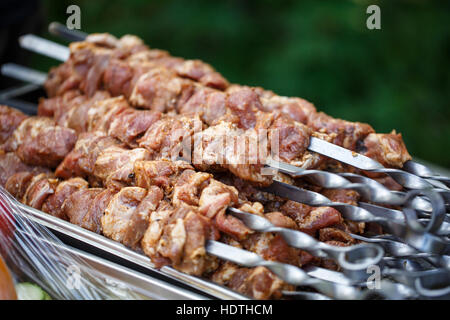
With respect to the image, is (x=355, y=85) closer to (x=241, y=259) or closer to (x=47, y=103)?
(x=47, y=103)

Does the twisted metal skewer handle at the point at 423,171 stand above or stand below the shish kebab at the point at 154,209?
above

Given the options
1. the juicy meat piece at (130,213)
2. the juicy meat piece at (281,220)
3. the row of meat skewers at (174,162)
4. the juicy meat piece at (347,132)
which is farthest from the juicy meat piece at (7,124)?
the juicy meat piece at (347,132)

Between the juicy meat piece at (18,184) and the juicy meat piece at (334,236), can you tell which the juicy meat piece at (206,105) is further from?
the juicy meat piece at (18,184)

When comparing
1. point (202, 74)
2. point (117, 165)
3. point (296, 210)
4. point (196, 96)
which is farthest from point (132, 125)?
point (296, 210)

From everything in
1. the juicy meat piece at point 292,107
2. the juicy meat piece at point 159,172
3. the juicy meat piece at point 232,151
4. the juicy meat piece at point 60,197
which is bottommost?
the juicy meat piece at point 60,197

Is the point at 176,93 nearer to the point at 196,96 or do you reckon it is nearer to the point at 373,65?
the point at 196,96

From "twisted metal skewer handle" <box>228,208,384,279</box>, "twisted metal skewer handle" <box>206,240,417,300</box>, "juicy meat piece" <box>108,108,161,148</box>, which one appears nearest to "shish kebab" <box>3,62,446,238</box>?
"juicy meat piece" <box>108,108,161,148</box>
